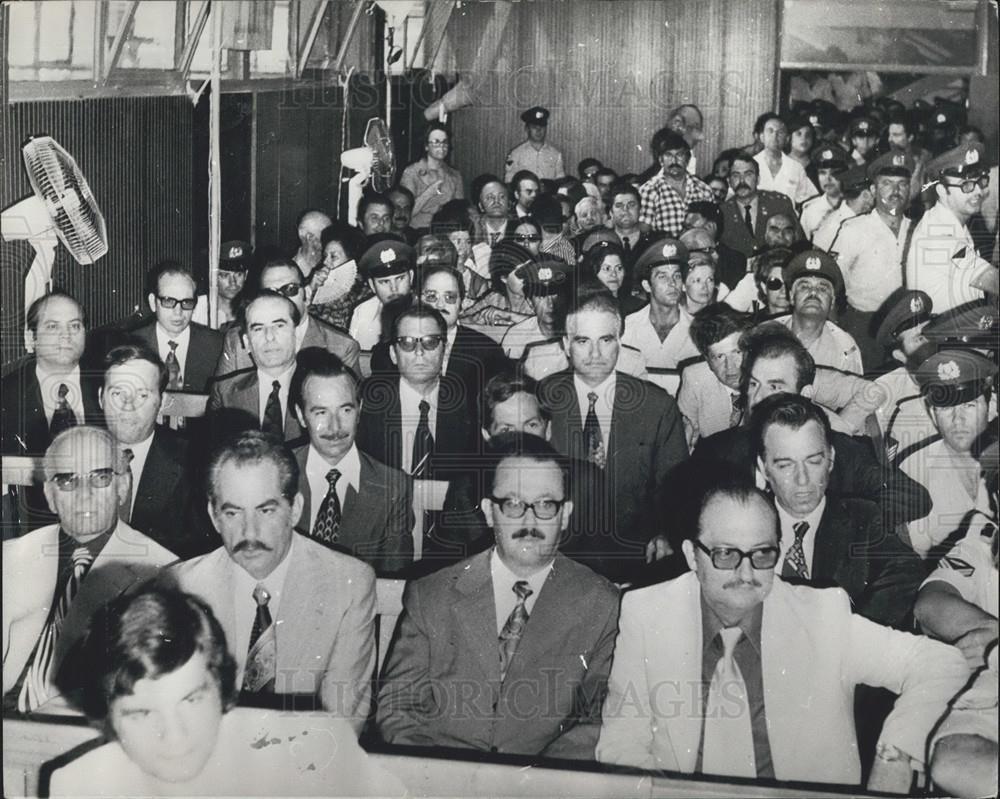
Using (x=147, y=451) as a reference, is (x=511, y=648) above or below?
below

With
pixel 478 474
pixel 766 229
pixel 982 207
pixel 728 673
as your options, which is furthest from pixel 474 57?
pixel 728 673

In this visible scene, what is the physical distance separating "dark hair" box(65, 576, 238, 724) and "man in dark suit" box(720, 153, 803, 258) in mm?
2090

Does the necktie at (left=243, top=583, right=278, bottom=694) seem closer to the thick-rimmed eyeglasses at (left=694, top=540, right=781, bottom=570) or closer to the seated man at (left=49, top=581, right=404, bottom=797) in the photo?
the seated man at (left=49, top=581, right=404, bottom=797)

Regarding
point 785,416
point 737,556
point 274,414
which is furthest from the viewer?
point 274,414

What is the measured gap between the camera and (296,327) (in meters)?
4.10

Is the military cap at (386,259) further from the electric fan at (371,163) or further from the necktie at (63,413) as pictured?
the necktie at (63,413)

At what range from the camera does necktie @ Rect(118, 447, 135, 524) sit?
13.3 ft

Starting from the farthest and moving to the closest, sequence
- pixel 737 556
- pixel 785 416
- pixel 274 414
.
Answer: pixel 274 414 < pixel 785 416 < pixel 737 556

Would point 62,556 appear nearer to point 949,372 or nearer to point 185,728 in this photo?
point 185,728

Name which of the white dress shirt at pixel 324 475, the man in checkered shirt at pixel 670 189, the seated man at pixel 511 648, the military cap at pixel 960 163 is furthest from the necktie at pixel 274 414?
the military cap at pixel 960 163

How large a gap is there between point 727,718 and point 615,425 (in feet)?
3.25

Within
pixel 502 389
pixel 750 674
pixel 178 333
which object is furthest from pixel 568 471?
pixel 178 333

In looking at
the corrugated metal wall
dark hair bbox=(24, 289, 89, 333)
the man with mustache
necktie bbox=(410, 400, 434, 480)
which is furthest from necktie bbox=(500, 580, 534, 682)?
dark hair bbox=(24, 289, 89, 333)

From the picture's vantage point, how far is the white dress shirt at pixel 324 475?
13.1 ft
